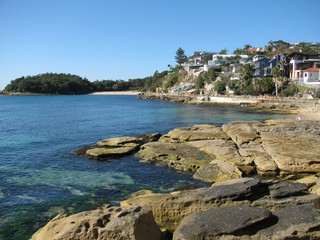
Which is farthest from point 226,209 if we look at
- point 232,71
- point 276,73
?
point 232,71

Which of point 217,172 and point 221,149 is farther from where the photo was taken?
point 221,149

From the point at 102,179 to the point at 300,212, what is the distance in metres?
12.3

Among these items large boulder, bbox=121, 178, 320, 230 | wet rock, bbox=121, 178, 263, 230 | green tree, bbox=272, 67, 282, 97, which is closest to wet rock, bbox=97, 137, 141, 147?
large boulder, bbox=121, 178, 320, 230

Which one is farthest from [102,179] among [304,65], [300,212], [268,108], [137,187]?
[304,65]

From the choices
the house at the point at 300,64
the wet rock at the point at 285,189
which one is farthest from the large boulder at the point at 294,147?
the house at the point at 300,64

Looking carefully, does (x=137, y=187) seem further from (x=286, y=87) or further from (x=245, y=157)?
(x=286, y=87)

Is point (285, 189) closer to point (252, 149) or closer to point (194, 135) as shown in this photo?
point (252, 149)

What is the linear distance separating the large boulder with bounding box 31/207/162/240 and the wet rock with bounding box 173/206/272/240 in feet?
3.50

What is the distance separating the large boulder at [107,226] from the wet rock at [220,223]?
1.07 meters

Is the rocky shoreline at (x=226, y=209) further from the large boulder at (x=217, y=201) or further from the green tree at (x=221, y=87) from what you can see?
the green tree at (x=221, y=87)

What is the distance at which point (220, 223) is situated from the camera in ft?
28.7

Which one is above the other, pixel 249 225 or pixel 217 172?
pixel 249 225

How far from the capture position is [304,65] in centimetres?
8244

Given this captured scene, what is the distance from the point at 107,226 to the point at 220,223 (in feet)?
12.2
